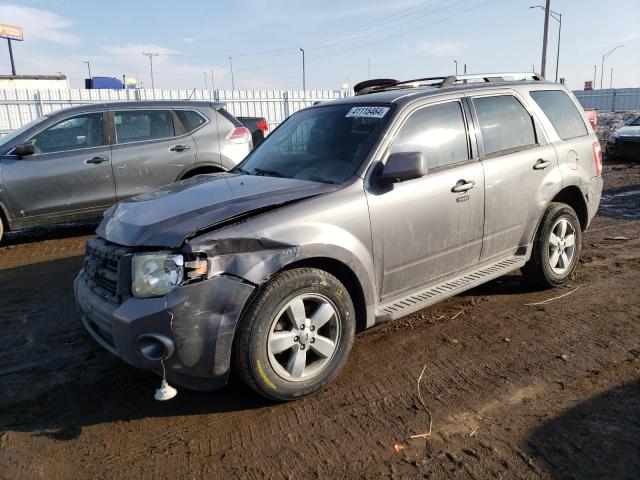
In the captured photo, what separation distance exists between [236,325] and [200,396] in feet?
Answer: 2.40

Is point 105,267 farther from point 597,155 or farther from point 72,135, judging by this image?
point 72,135

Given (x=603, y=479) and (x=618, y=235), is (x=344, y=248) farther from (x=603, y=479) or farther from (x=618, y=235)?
(x=618, y=235)

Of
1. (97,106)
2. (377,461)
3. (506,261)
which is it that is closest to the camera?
(377,461)

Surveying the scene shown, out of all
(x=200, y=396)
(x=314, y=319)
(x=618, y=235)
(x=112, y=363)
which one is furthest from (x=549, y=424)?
(x=618, y=235)

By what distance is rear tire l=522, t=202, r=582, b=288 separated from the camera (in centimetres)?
467

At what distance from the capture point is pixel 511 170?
428 cm

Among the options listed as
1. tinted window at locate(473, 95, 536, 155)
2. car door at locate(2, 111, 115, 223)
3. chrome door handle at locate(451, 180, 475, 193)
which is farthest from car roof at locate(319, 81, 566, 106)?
car door at locate(2, 111, 115, 223)

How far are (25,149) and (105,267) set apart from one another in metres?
4.63

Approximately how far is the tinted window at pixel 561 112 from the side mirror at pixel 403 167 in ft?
6.84

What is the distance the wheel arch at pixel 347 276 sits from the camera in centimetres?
320

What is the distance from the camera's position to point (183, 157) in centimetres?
768

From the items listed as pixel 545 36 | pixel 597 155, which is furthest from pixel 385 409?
pixel 545 36

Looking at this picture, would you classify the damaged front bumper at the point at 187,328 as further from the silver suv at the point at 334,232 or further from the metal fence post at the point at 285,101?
the metal fence post at the point at 285,101

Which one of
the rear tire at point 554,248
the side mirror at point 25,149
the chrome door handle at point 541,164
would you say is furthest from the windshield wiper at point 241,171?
the side mirror at point 25,149
